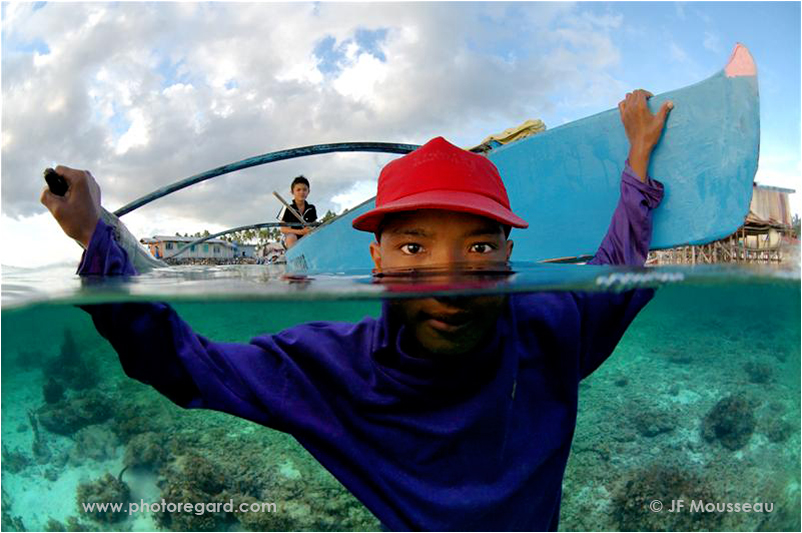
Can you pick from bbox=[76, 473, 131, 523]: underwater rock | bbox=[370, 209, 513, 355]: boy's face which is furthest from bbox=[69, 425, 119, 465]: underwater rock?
bbox=[370, 209, 513, 355]: boy's face

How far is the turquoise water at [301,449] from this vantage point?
664cm

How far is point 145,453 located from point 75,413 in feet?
10.0

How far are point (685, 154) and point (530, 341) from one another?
1.85 metres

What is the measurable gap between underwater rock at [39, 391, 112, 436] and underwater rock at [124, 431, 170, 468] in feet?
4.71

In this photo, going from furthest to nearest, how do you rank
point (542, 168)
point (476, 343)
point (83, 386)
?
point (83, 386)
point (542, 168)
point (476, 343)

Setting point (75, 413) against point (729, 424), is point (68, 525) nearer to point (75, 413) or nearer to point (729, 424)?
point (75, 413)

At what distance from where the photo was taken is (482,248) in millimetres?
1861

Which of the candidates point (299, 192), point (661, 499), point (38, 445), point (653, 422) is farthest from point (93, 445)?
point (653, 422)

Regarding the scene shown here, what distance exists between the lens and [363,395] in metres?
1.78

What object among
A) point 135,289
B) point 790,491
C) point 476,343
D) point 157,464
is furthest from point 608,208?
point 157,464

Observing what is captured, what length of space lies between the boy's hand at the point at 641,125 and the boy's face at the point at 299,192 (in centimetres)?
604

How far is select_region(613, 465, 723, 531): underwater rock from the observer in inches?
252

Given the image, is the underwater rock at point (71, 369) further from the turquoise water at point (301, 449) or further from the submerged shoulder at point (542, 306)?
the submerged shoulder at point (542, 306)

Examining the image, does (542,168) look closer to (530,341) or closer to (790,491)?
(530,341)
